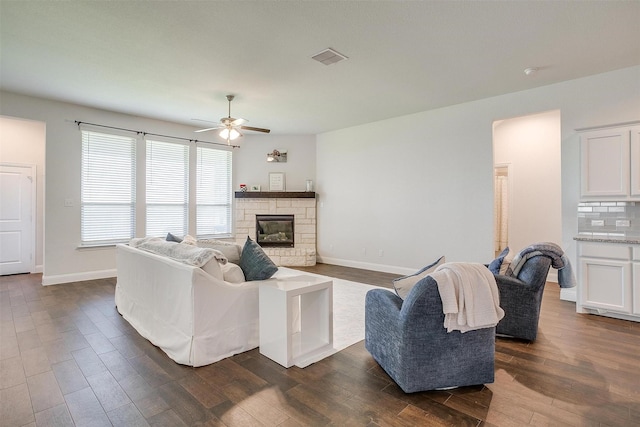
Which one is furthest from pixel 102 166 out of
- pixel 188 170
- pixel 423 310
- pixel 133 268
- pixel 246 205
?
pixel 423 310

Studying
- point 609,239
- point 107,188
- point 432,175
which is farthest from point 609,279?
point 107,188

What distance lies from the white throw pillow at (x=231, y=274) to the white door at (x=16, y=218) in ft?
18.5

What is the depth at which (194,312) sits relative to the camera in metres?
2.43

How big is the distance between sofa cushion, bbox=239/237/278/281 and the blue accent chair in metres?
2.23

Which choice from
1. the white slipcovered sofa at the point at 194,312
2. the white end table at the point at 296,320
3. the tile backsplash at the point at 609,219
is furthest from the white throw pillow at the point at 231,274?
the tile backsplash at the point at 609,219

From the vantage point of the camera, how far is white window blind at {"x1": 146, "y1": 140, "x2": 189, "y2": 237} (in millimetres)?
6117

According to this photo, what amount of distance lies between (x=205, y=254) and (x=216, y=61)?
231cm

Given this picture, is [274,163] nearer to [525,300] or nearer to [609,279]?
[525,300]

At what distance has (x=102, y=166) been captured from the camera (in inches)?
220

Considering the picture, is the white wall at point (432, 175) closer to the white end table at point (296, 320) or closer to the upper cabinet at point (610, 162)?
the upper cabinet at point (610, 162)

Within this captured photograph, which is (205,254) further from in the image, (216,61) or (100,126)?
(100,126)

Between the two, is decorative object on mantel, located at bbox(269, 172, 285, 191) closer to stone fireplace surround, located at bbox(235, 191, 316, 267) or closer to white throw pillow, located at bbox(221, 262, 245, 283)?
stone fireplace surround, located at bbox(235, 191, 316, 267)

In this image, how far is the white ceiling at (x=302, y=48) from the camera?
8.82ft

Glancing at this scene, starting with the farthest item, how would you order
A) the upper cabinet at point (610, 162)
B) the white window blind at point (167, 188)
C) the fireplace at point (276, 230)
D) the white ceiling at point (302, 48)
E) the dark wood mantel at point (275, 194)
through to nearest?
1. the fireplace at point (276, 230)
2. the dark wood mantel at point (275, 194)
3. the white window blind at point (167, 188)
4. the upper cabinet at point (610, 162)
5. the white ceiling at point (302, 48)
